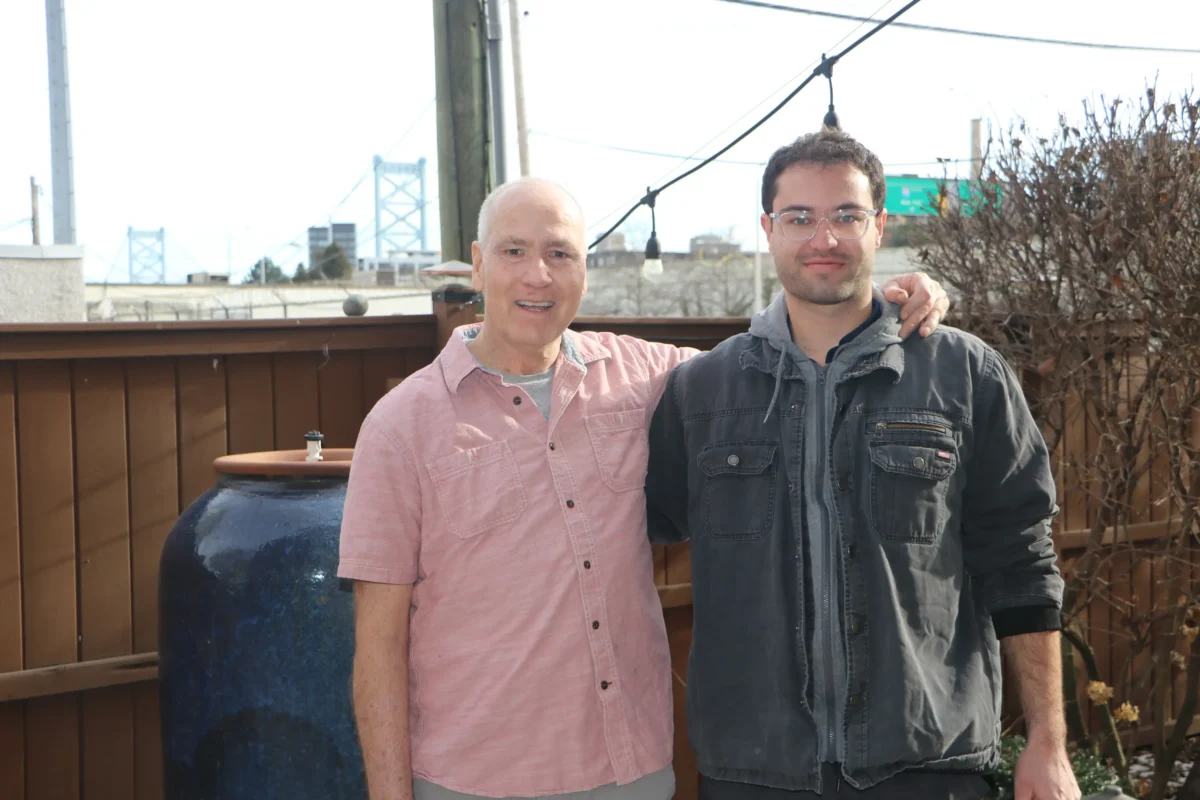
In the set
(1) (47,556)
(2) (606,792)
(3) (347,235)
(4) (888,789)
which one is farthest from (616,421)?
(3) (347,235)

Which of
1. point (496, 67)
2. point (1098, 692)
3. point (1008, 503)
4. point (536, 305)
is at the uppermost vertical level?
point (496, 67)

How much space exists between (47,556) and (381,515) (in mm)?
2182

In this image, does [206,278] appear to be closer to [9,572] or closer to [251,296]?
[251,296]

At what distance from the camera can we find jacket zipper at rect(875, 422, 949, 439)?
2.03 m

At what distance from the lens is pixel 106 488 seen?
3777 millimetres

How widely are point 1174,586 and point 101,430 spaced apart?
4.70 meters

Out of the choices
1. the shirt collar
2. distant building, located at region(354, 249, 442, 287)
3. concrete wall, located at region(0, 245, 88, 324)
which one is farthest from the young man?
distant building, located at region(354, 249, 442, 287)

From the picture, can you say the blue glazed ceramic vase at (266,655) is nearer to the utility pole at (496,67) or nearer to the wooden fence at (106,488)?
the wooden fence at (106,488)

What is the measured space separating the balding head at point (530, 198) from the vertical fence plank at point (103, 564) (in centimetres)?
209

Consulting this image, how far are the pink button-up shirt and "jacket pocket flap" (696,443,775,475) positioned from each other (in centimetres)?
19

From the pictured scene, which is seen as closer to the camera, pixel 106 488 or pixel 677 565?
pixel 106 488

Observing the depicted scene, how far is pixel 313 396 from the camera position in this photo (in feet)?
Result: 13.5

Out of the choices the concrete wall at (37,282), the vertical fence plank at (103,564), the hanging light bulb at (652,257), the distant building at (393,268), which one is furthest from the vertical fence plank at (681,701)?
the distant building at (393,268)

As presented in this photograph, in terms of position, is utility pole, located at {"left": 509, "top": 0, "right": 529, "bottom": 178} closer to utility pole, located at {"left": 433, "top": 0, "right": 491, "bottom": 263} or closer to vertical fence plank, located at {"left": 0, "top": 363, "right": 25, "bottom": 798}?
utility pole, located at {"left": 433, "top": 0, "right": 491, "bottom": 263}
